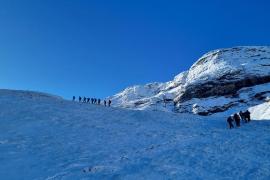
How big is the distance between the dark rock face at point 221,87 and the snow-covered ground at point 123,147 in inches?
2781

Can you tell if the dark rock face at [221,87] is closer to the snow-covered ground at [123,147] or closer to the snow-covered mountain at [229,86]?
the snow-covered mountain at [229,86]

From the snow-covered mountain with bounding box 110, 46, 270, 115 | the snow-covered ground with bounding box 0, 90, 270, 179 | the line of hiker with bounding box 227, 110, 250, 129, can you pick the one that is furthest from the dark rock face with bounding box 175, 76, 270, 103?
the snow-covered ground with bounding box 0, 90, 270, 179

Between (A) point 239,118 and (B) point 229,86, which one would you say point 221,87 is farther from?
(A) point 239,118

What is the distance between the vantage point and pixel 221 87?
115 metres

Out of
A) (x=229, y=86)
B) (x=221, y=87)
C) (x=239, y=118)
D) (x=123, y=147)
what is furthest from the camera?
(x=221, y=87)

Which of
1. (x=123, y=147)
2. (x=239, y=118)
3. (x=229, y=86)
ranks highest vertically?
(x=229, y=86)

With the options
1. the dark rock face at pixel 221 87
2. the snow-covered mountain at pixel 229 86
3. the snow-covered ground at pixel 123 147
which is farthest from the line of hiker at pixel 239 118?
the dark rock face at pixel 221 87

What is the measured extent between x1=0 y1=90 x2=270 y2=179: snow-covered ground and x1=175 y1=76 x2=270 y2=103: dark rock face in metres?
70.6

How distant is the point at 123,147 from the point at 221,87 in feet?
297

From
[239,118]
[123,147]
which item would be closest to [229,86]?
[239,118]

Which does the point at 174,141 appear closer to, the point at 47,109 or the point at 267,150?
the point at 267,150

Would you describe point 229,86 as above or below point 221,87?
above

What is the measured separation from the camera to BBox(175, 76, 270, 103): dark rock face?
113438 millimetres

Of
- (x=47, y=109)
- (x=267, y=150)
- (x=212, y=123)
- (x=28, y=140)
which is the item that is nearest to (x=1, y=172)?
(x=28, y=140)
